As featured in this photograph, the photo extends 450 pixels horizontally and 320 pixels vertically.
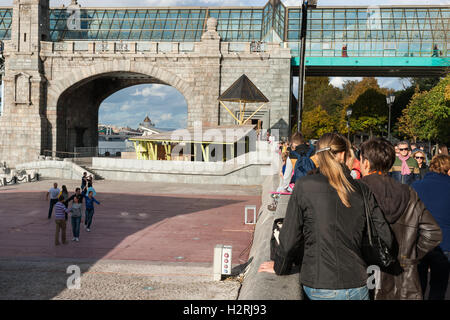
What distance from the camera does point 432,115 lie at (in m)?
36.5

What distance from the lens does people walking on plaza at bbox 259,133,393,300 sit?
9.78 feet

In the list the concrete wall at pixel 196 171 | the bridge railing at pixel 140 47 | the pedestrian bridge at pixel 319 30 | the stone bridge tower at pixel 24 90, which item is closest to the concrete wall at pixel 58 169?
the concrete wall at pixel 196 171

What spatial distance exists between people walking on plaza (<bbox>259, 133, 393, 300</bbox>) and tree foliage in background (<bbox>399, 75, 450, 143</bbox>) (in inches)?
1046

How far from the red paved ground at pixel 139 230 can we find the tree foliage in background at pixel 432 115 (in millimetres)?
18856

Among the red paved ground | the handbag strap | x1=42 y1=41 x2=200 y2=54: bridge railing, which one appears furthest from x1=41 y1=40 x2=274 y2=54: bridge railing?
the handbag strap

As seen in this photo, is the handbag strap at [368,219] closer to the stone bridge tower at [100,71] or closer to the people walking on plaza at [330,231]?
the people walking on plaza at [330,231]

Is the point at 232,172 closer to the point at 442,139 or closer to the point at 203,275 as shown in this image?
the point at 203,275

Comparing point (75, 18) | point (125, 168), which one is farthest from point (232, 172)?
point (75, 18)

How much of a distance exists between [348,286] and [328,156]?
0.96 metres

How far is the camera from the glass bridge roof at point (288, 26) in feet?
141

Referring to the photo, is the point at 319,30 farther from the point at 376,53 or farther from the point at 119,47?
the point at 119,47

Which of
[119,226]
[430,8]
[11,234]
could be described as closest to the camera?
[11,234]
